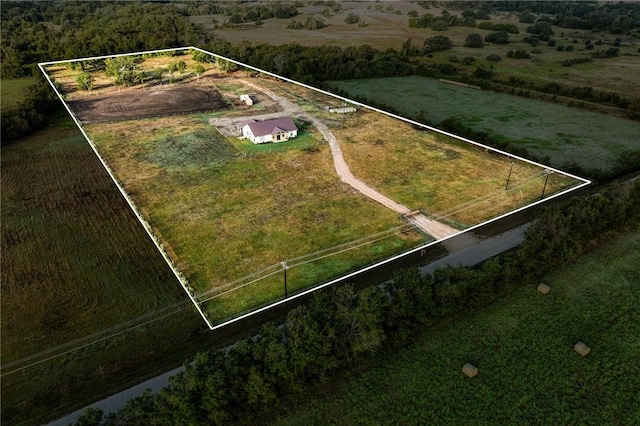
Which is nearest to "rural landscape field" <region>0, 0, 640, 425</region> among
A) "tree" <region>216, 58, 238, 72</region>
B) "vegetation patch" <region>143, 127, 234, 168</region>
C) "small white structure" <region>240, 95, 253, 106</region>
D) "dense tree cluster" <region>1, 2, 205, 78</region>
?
"vegetation patch" <region>143, 127, 234, 168</region>

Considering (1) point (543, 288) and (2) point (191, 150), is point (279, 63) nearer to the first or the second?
→ (2) point (191, 150)

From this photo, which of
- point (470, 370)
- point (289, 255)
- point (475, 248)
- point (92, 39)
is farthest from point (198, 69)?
point (470, 370)

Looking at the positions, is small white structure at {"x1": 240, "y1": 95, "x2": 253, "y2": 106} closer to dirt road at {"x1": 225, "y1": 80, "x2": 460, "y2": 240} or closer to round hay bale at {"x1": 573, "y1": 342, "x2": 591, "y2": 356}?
dirt road at {"x1": 225, "y1": 80, "x2": 460, "y2": 240}

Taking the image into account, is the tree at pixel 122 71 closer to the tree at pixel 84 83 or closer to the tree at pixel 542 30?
the tree at pixel 84 83

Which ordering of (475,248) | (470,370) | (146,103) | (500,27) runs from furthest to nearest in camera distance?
(500,27), (146,103), (475,248), (470,370)

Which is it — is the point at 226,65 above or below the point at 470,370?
above

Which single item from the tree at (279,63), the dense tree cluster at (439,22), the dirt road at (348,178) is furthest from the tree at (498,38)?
the dirt road at (348,178)
